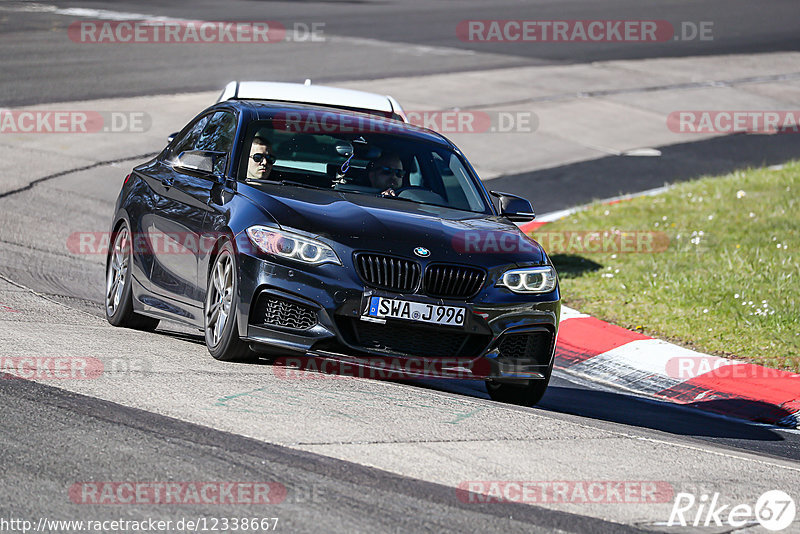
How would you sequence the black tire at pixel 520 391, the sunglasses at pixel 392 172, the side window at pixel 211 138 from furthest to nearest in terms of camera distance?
the sunglasses at pixel 392 172 < the side window at pixel 211 138 < the black tire at pixel 520 391

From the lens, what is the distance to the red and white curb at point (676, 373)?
880cm

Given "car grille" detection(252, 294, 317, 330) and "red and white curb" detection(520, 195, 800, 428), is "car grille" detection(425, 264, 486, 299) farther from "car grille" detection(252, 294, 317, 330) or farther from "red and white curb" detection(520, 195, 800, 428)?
"red and white curb" detection(520, 195, 800, 428)

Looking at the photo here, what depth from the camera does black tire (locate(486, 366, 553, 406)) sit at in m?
7.63

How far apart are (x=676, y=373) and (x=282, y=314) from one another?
3.84 metres

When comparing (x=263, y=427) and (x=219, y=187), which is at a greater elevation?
(x=219, y=187)

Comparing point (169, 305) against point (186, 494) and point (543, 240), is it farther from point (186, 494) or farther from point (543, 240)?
point (543, 240)

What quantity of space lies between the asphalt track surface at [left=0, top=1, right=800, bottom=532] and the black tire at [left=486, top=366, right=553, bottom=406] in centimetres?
10

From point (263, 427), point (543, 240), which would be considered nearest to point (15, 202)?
point (543, 240)

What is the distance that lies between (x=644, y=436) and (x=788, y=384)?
2.87 meters

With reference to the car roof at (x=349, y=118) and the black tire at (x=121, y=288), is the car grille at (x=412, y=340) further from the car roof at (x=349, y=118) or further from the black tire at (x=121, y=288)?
the black tire at (x=121, y=288)

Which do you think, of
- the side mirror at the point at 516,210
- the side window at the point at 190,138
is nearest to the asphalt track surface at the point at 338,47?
the side window at the point at 190,138

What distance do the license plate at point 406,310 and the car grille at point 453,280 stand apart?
103 mm

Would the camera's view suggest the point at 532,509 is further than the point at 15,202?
No

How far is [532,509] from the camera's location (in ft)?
16.4
